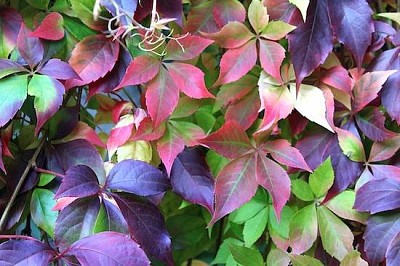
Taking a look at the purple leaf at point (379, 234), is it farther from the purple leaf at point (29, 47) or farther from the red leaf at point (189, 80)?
the purple leaf at point (29, 47)

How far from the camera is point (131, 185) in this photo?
58cm

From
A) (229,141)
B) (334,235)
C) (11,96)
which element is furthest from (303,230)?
(11,96)

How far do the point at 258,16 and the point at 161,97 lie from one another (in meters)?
0.16

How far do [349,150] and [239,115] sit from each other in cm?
14

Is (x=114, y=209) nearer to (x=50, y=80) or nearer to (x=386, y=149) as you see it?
(x=50, y=80)

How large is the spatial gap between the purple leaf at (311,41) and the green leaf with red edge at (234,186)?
12cm

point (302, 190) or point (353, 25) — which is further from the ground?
point (353, 25)

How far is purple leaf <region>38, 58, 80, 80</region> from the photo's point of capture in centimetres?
59

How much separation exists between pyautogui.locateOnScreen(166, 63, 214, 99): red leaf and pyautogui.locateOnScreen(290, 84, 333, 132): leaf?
115mm

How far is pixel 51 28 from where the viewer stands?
630 millimetres

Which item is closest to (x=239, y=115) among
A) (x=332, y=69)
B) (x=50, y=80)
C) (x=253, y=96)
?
(x=253, y=96)

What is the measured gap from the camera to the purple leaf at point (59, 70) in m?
0.59

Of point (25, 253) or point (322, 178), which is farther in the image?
point (322, 178)

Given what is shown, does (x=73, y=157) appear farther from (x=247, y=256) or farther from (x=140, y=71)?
(x=247, y=256)
